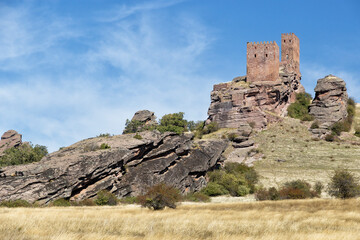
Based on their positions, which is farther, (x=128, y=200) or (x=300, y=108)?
(x=300, y=108)

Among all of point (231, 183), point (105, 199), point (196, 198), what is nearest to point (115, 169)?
point (105, 199)

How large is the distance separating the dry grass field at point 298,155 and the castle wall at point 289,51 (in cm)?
2021

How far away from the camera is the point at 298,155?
243 ft

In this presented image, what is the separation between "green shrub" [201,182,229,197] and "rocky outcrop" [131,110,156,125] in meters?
64.5

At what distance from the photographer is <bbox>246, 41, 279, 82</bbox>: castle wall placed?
327ft

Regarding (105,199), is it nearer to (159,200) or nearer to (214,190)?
(159,200)

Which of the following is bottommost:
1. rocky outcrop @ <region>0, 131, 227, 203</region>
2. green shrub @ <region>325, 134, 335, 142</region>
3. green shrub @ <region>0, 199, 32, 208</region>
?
green shrub @ <region>0, 199, 32, 208</region>

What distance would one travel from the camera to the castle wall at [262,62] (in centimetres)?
9962

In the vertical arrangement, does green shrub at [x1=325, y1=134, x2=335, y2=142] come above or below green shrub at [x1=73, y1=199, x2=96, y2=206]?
A: above

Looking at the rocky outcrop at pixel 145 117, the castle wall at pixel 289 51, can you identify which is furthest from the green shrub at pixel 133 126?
the castle wall at pixel 289 51

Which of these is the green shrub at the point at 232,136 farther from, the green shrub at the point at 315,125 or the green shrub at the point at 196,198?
the green shrub at the point at 196,198

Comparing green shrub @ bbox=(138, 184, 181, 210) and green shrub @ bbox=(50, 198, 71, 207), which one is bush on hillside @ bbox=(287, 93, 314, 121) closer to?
green shrub @ bbox=(138, 184, 181, 210)

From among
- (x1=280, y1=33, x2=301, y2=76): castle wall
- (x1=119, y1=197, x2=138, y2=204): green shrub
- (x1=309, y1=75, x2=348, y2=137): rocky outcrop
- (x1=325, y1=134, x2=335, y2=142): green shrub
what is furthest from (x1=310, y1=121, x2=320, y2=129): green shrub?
(x1=119, y1=197, x2=138, y2=204): green shrub

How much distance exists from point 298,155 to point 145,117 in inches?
2077
